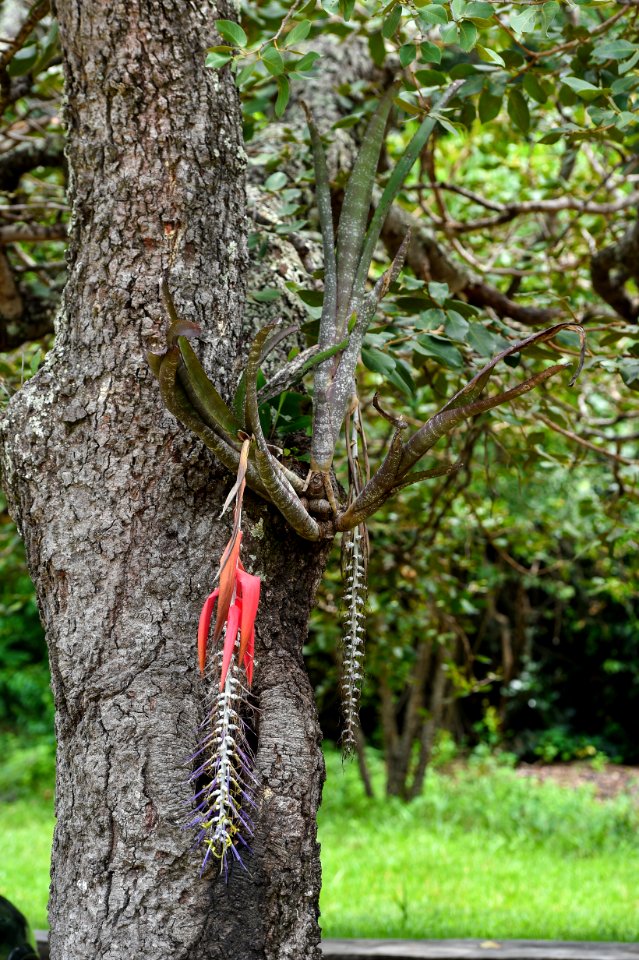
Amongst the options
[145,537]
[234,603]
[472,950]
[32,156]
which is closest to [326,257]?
[145,537]

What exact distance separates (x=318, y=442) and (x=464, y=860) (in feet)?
15.5

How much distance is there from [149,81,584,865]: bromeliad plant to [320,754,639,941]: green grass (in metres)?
2.74

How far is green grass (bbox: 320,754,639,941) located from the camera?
13.8 feet

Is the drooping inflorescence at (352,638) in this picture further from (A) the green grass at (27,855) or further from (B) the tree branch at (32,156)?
(A) the green grass at (27,855)

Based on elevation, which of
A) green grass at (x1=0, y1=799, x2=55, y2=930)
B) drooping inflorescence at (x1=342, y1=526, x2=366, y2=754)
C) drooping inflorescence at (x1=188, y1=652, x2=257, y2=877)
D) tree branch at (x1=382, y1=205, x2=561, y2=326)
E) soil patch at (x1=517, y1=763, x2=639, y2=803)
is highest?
tree branch at (x1=382, y1=205, x2=561, y2=326)

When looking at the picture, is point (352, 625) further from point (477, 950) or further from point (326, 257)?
point (477, 950)

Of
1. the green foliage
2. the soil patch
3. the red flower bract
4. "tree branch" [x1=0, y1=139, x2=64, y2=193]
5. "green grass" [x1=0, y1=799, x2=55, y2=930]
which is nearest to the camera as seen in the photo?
the red flower bract

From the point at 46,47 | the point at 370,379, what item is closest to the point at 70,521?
the point at 46,47

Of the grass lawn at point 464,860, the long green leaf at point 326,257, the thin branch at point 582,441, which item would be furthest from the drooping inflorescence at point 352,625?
the grass lawn at point 464,860

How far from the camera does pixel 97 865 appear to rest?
65.2 inches

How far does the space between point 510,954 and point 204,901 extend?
79.5 inches

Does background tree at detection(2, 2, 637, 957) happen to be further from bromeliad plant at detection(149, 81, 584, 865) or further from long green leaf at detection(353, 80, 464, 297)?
long green leaf at detection(353, 80, 464, 297)

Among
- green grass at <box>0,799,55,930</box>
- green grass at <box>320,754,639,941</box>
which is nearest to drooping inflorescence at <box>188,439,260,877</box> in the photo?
green grass at <box>320,754,639,941</box>

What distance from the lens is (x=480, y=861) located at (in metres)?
5.77
